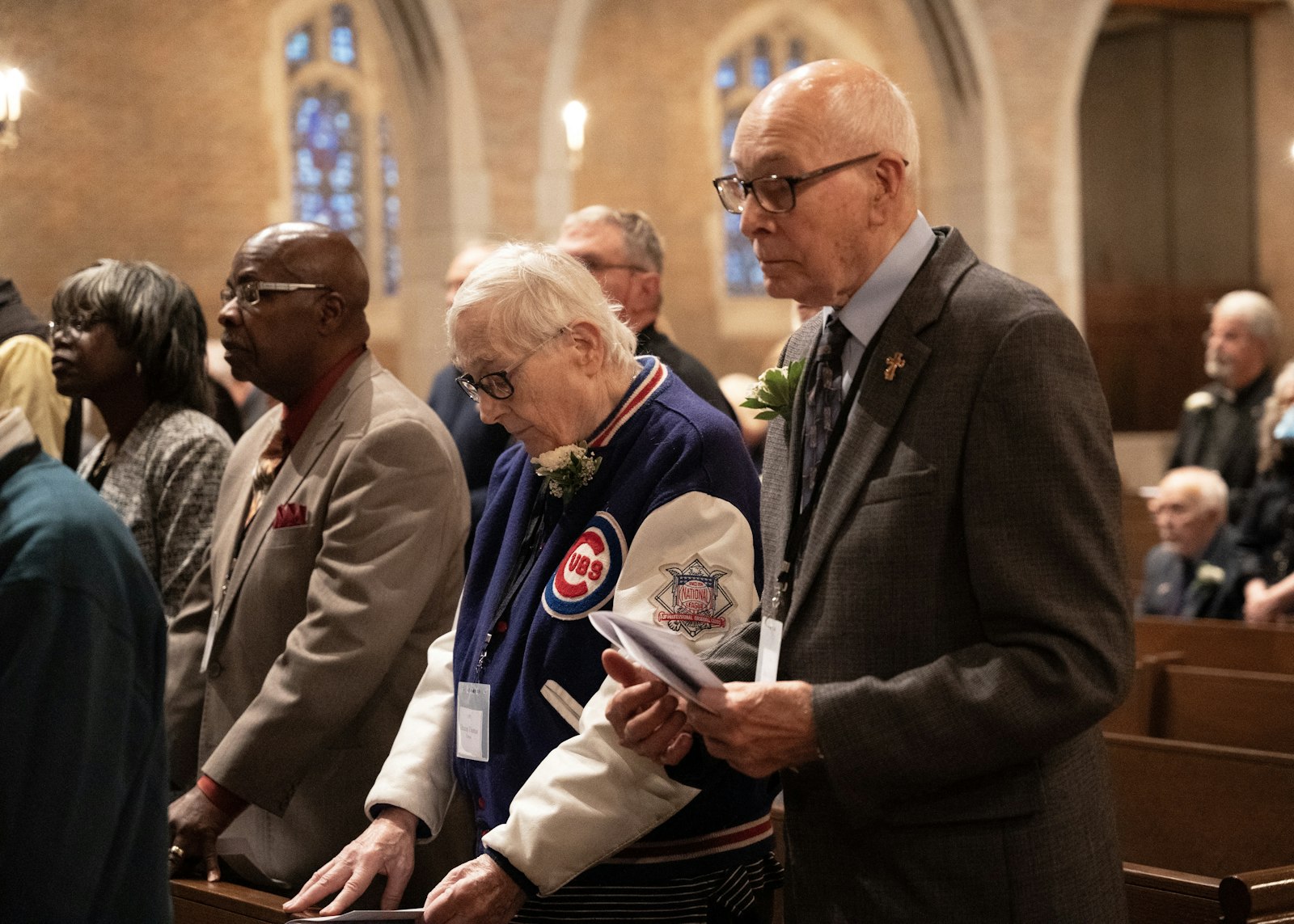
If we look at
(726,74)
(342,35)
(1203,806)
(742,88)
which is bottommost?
(1203,806)

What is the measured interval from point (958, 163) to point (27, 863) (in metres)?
10.4

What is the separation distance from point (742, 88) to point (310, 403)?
40.4 feet

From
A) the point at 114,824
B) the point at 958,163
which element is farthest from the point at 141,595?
the point at 958,163

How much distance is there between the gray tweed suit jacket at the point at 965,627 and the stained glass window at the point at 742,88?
1268cm

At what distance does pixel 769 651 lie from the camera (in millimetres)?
1803

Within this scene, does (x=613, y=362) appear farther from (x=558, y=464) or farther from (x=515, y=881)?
(x=515, y=881)

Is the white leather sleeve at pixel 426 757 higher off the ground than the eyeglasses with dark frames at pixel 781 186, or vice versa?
the eyeglasses with dark frames at pixel 781 186

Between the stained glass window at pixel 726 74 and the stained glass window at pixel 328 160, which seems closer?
the stained glass window at pixel 328 160

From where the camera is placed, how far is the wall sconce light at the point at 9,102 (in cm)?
648

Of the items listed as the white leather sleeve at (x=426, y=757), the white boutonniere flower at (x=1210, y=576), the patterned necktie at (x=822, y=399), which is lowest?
the white boutonniere flower at (x=1210, y=576)

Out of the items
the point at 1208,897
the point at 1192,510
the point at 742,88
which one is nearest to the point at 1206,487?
the point at 1192,510

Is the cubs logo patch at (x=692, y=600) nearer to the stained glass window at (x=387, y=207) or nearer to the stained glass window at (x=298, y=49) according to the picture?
the stained glass window at (x=387, y=207)

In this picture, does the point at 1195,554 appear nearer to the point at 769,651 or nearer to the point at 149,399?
the point at 149,399

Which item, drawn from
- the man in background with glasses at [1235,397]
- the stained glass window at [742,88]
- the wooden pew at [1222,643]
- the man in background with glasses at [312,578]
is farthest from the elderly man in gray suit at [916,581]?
the stained glass window at [742,88]
